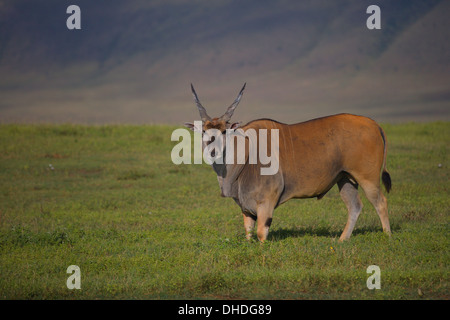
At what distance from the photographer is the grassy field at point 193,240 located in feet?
20.6

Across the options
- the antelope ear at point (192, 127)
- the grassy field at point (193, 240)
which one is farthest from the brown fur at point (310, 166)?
the antelope ear at point (192, 127)

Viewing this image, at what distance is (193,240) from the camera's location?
8945mm

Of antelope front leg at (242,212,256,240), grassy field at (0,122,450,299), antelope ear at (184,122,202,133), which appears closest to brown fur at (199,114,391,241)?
antelope front leg at (242,212,256,240)

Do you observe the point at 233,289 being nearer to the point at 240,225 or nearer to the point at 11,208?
the point at 240,225

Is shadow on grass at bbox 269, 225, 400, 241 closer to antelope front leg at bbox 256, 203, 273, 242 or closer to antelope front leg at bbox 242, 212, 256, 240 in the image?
antelope front leg at bbox 242, 212, 256, 240

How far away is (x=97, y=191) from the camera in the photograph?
51.3 ft

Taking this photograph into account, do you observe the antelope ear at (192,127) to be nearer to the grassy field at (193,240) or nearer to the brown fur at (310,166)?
the brown fur at (310,166)

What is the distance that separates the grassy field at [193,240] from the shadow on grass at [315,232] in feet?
0.07

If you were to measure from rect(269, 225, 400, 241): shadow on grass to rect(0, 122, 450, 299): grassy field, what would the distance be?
2 cm

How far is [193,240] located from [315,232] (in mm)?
2392

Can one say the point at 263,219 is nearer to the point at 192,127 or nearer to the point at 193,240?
the point at 193,240

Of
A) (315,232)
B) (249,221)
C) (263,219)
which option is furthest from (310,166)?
(315,232)
